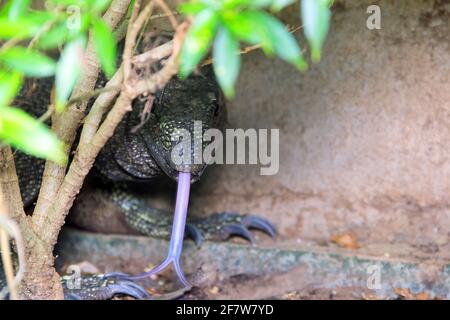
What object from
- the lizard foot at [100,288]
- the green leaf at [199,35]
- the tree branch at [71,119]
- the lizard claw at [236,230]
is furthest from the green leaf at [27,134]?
the lizard claw at [236,230]

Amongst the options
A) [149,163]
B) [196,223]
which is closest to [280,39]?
[149,163]

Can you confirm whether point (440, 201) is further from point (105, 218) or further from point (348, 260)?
point (105, 218)

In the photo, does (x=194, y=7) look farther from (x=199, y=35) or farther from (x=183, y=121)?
(x=183, y=121)

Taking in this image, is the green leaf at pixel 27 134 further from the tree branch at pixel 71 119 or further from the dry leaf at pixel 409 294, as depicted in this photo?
the dry leaf at pixel 409 294

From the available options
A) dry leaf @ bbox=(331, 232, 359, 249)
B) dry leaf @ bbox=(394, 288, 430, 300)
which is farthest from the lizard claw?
dry leaf @ bbox=(394, 288, 430, 300)

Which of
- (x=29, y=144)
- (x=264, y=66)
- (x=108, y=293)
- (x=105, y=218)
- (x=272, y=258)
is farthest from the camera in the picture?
(x=105, y=218)

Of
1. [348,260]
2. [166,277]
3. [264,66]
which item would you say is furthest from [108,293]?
[264,66]
